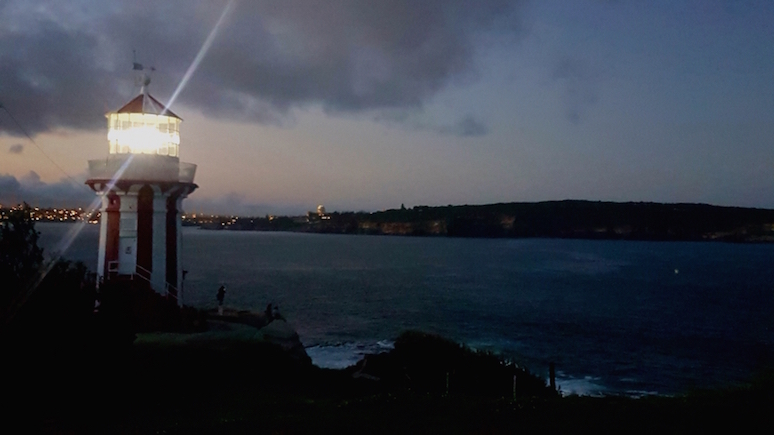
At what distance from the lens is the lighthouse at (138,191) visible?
1970 centimetres

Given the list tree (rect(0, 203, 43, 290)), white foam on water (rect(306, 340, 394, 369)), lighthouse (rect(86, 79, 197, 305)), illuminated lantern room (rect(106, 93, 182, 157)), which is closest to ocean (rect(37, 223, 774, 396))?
white foam on water (rect(306, 340, 394, 369))

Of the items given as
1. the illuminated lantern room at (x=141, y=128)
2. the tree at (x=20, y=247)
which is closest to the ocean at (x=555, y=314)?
the tree at (x=20, y=247)

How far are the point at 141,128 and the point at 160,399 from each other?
943 cm

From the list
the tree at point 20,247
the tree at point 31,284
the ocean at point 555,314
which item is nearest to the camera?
the tree at point 31,284

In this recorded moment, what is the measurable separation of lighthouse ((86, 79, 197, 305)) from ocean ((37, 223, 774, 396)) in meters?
3.47

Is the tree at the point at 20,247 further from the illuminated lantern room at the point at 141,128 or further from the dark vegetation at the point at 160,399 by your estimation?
the illuminated lantern room at the point at 141,128

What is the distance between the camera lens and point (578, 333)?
44.0 meters

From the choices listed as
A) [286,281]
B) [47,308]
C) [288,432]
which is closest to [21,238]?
[47,308]

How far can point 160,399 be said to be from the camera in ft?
48.9

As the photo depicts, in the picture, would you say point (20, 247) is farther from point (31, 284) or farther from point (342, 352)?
point (342, 352)

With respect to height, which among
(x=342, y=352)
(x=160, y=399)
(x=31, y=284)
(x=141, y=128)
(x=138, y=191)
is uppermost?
(x=141, y=128)

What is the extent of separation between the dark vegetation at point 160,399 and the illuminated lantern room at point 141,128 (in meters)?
6.75

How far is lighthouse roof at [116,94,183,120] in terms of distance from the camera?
65.3 ft

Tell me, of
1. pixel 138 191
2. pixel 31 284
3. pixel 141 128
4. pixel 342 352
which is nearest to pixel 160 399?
pixel 31 284
